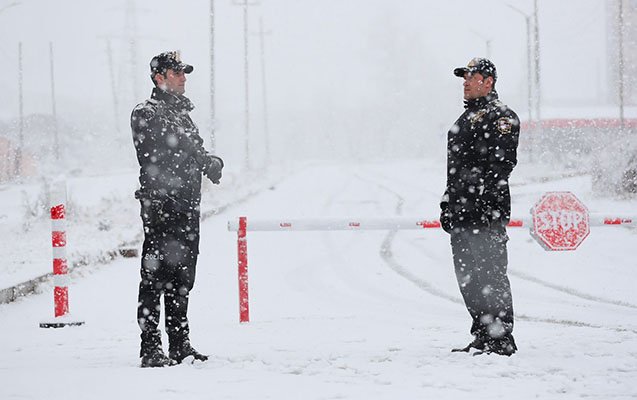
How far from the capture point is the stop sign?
719 centimetres

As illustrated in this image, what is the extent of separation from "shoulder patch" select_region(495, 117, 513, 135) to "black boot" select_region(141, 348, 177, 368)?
258 cm

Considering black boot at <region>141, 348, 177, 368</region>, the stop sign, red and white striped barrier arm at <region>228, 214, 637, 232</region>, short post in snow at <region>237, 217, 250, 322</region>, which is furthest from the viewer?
the stop sign

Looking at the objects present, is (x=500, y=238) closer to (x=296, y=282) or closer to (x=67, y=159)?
(x=296, y=282)

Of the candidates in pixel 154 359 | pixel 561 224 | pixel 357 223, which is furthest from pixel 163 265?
pixel 561 224

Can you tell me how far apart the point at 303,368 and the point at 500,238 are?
1.54 m

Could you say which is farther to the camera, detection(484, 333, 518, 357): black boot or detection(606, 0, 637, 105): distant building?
detection(606, 0, 637, 105): distant building

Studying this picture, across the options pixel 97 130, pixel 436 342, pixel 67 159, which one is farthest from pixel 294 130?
pixel 436 342

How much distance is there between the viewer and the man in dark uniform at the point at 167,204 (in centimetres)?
481

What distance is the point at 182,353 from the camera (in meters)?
4.92

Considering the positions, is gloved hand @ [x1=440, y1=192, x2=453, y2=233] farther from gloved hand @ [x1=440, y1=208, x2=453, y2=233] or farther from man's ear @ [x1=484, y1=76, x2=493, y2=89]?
man's ear @ [x1=484, y1=76, x2=493, y2=89]

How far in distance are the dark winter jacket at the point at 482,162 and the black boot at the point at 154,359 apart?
6.92ft

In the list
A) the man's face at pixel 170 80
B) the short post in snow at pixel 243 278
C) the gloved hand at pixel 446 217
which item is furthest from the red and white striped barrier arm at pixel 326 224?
the man's face at pixel 170 80

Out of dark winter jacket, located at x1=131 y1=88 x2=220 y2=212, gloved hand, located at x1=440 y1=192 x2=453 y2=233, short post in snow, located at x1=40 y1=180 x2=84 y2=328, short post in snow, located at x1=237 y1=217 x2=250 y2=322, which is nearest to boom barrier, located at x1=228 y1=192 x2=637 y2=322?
short post in snow, located at x1=237 y1=217 x2=250 y2=322

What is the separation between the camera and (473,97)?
502 centimetres
